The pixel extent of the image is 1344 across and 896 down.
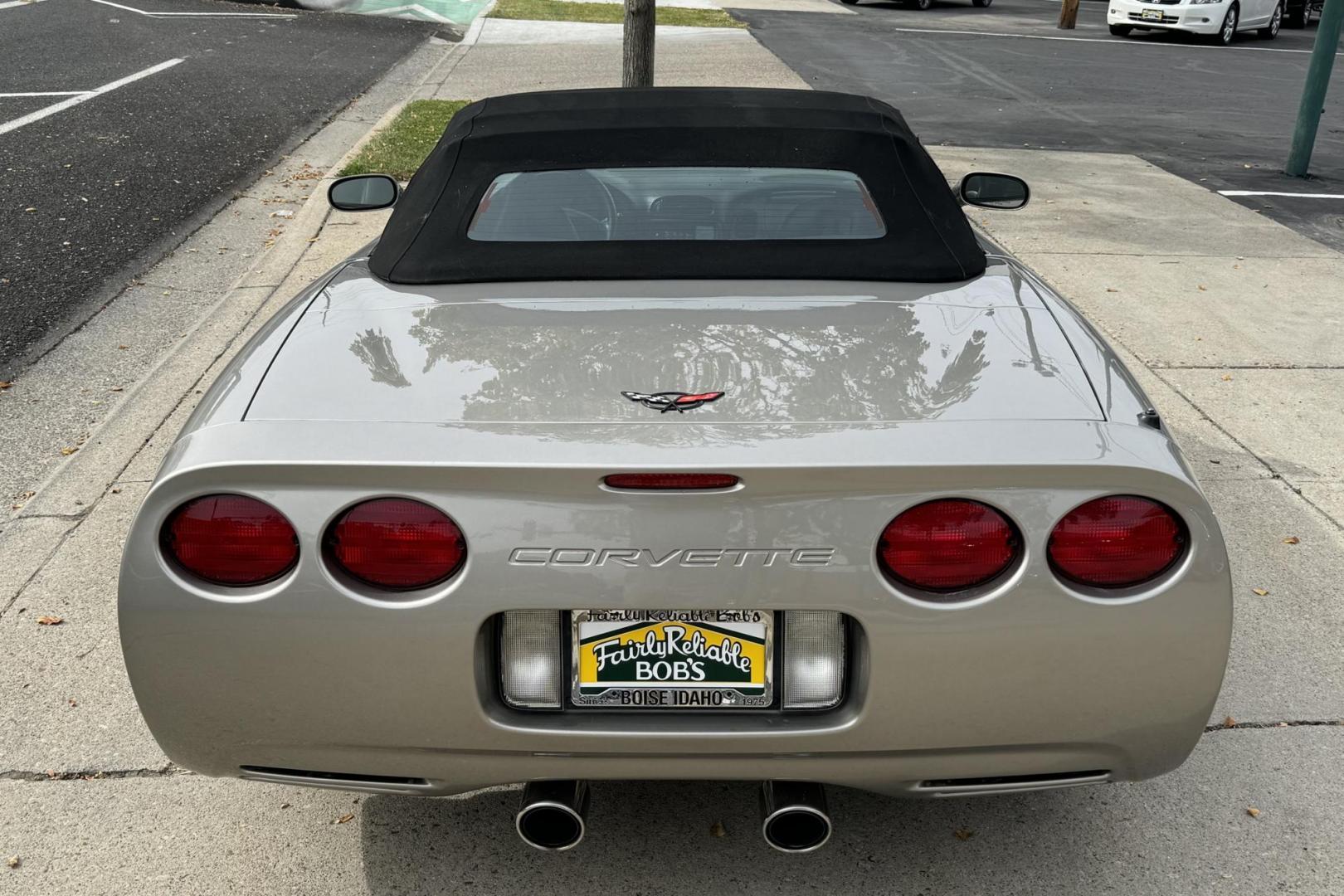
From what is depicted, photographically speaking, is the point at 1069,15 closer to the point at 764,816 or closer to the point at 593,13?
the point at 593,13

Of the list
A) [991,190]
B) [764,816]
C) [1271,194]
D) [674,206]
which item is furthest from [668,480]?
[1271,194]

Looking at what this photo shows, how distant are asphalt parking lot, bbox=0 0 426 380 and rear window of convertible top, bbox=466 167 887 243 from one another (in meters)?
3.54

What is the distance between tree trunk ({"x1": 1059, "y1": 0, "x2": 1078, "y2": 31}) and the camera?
961 inches

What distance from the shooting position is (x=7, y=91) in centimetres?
1295

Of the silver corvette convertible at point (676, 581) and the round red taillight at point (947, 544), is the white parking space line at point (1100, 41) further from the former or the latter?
the round red taillight at point (947, 544)

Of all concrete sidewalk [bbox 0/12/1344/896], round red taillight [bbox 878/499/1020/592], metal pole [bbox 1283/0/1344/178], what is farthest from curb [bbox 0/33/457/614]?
metal pole [bbox 1283/0/1344/178]

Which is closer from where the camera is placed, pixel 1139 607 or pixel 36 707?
pixel 1139 607

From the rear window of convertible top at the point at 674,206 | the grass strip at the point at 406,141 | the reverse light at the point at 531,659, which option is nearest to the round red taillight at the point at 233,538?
the reverse light at the point at 531,659

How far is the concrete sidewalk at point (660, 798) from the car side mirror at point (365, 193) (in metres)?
1.30

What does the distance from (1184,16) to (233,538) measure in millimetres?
24228

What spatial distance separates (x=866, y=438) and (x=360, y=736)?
40.9 inches

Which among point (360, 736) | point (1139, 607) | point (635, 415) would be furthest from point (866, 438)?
point (360, 736)

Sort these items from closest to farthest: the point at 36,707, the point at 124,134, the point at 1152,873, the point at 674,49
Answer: the point at 1152,873
the point at 36,707
the point at 124,134
the point at 674,49

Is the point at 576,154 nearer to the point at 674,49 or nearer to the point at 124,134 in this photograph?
the point at 124,134
